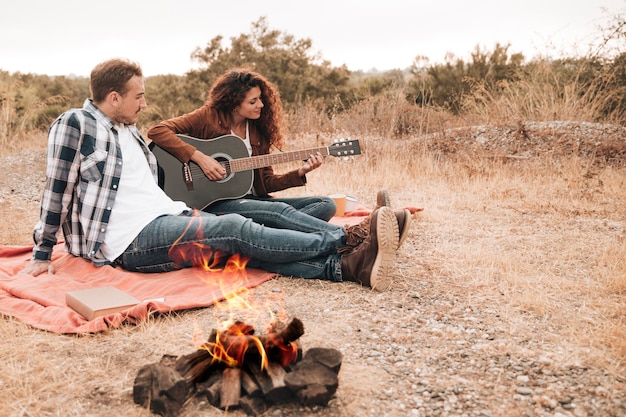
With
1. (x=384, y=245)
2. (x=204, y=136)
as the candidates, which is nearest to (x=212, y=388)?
(x=384, y=245)

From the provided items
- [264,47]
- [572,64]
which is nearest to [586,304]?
[572,64]

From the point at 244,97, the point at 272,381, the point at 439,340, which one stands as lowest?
the point at 439,340

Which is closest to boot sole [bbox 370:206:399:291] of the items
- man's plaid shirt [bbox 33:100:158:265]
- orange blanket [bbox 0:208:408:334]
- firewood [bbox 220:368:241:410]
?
Answer: orange blanket [bbox 0:208:408:334]

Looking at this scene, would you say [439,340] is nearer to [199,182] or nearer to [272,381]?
[272,381]

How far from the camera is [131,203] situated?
316 cm

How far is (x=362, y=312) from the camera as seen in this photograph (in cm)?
277

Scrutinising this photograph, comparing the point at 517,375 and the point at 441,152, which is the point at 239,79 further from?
the point at 441,152

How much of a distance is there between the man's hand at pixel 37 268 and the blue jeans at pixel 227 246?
0.41 m

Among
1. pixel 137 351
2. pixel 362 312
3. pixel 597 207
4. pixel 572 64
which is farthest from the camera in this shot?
pixel 572 64

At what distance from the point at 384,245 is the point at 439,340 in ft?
2.16

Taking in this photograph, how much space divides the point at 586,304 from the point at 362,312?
1192 millimetres

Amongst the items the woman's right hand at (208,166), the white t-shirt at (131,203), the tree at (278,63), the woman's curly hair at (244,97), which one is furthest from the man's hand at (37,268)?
the tree at (278,63)

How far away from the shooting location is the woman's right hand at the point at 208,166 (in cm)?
382

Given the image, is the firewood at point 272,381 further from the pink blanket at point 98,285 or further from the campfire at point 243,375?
the pink blanket at point 98,285
